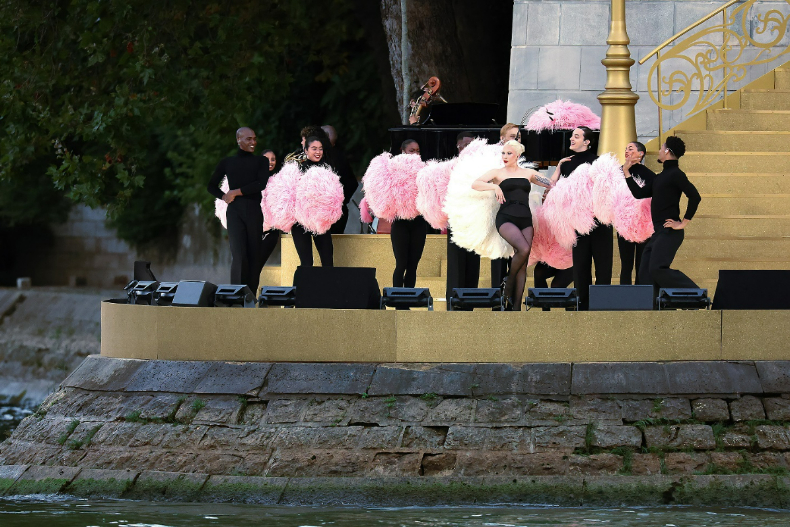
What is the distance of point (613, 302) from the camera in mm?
12297

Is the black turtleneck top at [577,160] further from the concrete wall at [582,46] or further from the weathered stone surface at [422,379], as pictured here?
the concrete wall at [582,46]

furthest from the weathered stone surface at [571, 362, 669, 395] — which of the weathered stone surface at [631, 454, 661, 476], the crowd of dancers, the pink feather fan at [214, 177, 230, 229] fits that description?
the pink feather fan at [214, 177, 230, 229]

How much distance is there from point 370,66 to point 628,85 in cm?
990

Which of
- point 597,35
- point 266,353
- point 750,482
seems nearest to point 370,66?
point 597,35

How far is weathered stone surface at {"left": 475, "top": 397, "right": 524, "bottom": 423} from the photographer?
11719 mm

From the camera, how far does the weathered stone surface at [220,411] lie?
12086mm

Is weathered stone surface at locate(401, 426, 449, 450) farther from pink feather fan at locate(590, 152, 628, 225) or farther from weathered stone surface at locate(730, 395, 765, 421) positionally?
pink feather fan at locate(590, 152, 628, 225)

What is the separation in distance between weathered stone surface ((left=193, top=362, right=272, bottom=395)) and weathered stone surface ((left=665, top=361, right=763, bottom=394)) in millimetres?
2865

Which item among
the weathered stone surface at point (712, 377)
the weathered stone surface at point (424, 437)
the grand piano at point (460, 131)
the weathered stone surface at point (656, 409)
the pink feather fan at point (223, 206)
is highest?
the grand piano at point (460, 131)

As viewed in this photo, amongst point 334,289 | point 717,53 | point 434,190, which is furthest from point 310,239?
point 717,53

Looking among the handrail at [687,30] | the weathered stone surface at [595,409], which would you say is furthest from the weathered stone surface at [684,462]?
the handrail at [687,30]

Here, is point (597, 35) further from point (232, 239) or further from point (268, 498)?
point (268, 498)

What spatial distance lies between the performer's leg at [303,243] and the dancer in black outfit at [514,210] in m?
2.24

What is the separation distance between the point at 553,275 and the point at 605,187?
1054 mm
